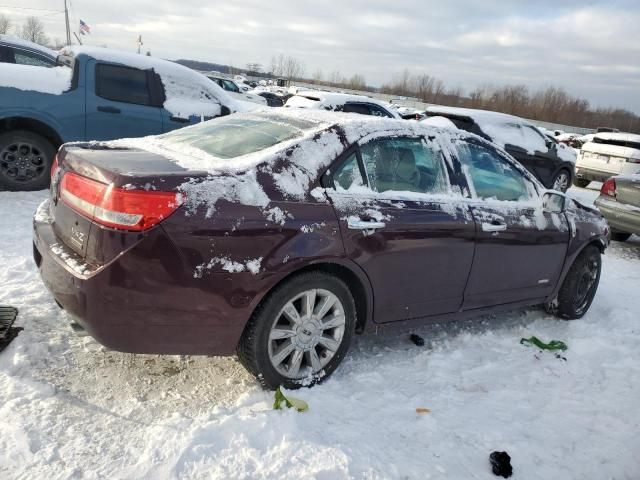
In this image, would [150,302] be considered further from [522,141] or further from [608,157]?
[608,157]

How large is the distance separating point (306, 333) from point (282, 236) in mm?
612

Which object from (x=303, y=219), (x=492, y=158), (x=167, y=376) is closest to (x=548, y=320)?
(x=492, y=158)

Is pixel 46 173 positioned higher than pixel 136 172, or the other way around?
pixel 136 172

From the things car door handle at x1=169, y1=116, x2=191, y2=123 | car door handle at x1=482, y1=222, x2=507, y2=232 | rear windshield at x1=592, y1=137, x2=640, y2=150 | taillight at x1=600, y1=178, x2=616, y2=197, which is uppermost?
car door handle at x1=482, y1=222, x2=507, y2=232

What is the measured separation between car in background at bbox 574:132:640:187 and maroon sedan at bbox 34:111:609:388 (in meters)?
10.9

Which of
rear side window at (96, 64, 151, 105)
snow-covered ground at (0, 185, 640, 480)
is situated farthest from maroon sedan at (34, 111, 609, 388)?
rear side window at (96, 64, 151, 105)

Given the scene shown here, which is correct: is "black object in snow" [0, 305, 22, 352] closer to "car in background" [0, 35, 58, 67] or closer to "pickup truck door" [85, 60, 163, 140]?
"pickup truck door" [85, 60, 163, 140]

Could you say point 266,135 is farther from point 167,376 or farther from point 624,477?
point 624,477

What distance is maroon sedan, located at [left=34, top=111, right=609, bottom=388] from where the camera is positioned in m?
2.54

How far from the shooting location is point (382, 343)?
3.90 metres

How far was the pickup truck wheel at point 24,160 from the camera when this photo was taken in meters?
6.10

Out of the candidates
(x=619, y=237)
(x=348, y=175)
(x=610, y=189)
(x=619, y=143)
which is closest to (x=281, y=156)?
(x=348, y=175)

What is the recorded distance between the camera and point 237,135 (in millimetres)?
3475

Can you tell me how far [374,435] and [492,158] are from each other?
229 cm
